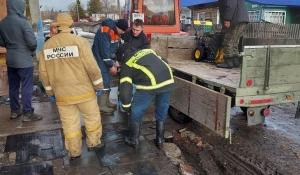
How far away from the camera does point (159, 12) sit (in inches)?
343

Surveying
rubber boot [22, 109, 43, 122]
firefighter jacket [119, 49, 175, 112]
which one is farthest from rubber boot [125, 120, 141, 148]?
rubber boot [22, 109, 43, 122]

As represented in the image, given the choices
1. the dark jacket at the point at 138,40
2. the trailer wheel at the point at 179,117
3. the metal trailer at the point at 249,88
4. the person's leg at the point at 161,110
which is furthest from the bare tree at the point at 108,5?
the person's leg at the point at 161,110

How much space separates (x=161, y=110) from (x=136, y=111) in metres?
0.37

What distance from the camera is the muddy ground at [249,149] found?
385cm

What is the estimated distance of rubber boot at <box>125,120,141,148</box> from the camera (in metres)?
4.09

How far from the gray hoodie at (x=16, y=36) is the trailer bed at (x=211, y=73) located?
A: 2.51 m

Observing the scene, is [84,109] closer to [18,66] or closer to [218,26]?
[18,66]

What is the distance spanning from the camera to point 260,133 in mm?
4984

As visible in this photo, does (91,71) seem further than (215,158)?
No

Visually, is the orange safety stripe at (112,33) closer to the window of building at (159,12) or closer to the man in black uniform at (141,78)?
the man in black uniform at (141,78)

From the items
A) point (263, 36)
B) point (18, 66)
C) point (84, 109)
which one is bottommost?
point (84, 109)

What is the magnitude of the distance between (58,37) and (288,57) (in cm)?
304

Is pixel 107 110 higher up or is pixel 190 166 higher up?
pixel 107 110

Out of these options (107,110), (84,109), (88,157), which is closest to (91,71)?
(84,109)
